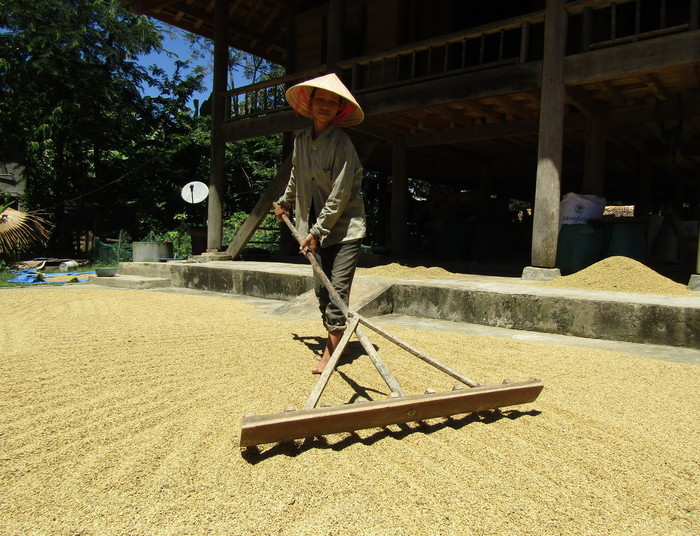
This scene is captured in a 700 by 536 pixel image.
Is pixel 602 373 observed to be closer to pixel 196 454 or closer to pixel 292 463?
pixel 292 463

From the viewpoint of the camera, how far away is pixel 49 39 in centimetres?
1230

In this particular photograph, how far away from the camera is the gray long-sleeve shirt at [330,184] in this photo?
2.74 meters

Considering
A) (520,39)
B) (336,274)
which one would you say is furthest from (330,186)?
(520,39)

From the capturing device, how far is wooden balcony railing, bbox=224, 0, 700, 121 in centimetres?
520

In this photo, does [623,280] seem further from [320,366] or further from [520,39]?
[520,39]

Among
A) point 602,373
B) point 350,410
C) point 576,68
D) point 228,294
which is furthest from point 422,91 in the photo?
point 350,410

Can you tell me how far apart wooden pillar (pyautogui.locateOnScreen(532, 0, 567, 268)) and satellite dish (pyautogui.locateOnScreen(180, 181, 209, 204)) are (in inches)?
308

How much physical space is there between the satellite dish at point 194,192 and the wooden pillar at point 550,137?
7.83 metres

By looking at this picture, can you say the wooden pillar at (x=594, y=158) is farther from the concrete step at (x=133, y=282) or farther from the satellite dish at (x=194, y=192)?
the satellite dish at (x=194, y=192)

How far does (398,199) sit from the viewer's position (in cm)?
873

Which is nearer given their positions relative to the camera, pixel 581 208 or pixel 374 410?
pixel 374 410

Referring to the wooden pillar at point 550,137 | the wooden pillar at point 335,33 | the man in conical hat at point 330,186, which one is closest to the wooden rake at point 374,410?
the man in conical hat at point 330,186

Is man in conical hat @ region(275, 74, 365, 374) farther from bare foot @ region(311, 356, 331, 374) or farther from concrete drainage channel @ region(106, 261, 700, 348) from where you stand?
concrete drainage channel @ region(106, 261, 700, 348)

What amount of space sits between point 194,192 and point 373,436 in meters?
10.4
